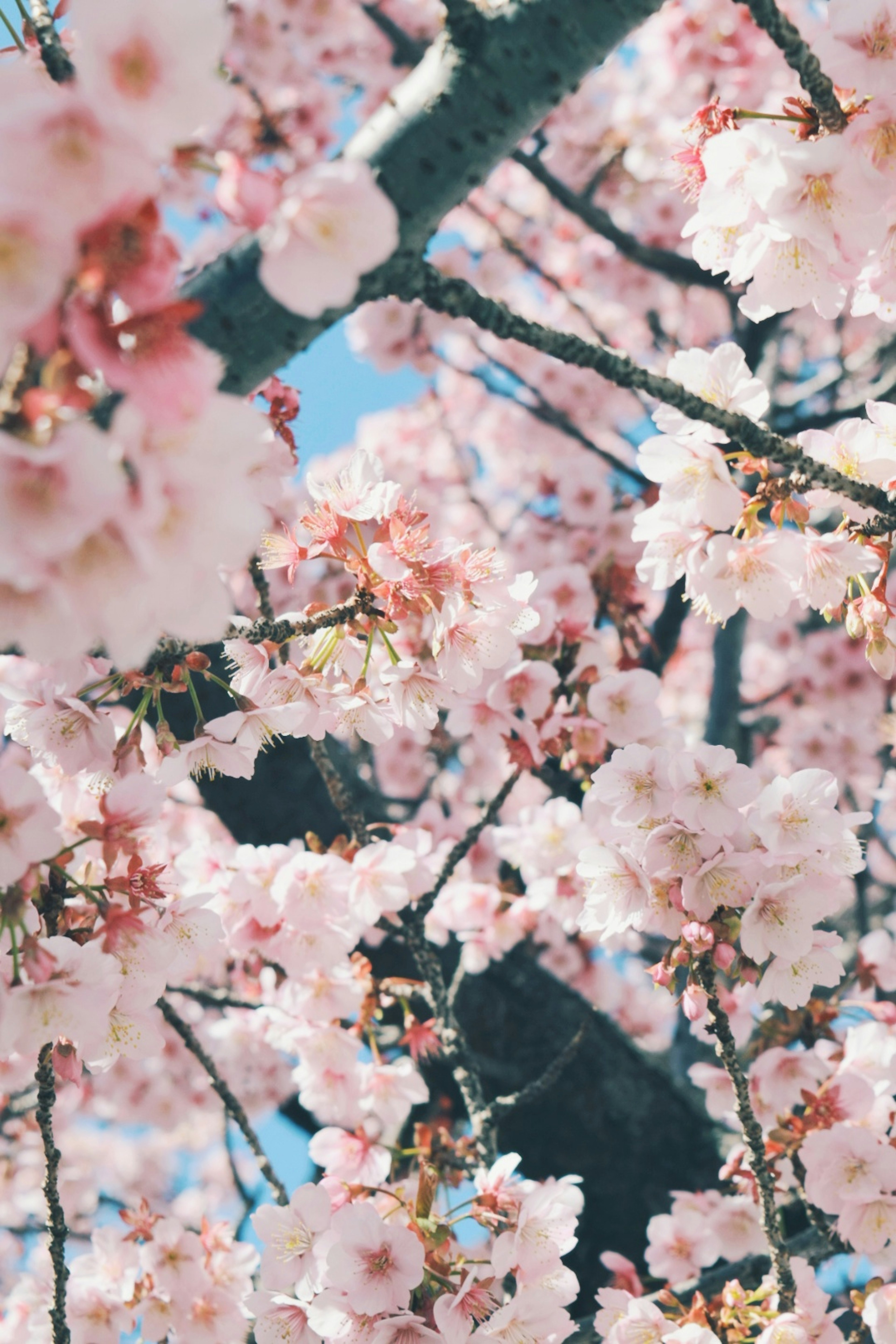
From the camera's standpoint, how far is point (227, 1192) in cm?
705

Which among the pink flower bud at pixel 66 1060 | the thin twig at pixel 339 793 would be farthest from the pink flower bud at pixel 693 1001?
the pink flower bud at pixel 66 1060

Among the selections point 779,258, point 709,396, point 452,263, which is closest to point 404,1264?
point 709,396

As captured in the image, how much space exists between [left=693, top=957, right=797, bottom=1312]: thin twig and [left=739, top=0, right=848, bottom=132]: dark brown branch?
1168 millimetres

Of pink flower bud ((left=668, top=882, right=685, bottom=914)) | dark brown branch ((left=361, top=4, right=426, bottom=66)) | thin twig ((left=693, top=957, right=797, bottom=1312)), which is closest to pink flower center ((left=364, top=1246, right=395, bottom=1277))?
thin twig ((left=693, top=957, right=797, bottom=1312))

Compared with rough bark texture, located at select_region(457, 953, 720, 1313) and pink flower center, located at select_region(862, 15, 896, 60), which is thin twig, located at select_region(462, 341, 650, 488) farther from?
pink flower center, located at select_region(862, 15, 896, 60)

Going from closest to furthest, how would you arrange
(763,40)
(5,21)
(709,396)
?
(5,21)
(709,396)
(763,40)

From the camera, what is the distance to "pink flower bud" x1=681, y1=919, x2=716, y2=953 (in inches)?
50.6

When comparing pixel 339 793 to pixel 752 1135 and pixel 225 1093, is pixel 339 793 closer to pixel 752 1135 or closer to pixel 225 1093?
pixel 225 1093

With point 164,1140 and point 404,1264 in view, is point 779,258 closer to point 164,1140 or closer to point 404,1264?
point 404,1264

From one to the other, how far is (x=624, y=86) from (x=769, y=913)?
20.2 ft

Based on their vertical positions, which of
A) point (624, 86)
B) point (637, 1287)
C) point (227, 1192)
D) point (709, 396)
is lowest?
point (637, 1287)

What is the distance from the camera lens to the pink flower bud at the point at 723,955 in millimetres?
1298

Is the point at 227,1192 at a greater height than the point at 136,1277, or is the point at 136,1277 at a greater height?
the point at 227,1192

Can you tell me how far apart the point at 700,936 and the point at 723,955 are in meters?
0.05
